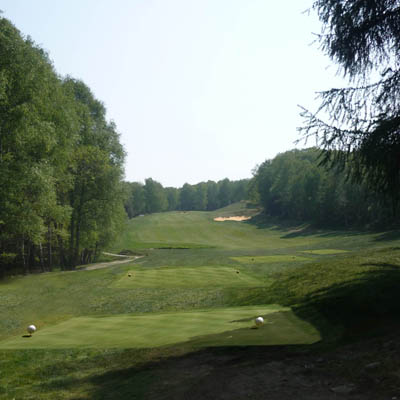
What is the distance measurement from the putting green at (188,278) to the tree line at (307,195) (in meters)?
29.0

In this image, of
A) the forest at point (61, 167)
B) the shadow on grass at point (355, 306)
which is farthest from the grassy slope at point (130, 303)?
the forest at point (61, 167)

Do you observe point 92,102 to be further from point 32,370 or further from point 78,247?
point 32,370

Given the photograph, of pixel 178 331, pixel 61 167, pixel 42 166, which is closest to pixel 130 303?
pixel 178 331

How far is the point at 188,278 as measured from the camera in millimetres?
26281

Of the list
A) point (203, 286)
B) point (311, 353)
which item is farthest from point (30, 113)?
point (311, 353)

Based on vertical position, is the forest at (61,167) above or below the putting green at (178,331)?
above

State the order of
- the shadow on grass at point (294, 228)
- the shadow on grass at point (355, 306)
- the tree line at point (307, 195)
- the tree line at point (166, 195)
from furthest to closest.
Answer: the tree line at point (166, 195) → the tree line at point (307, 195) → the shadow on grass at point (294, 228) → the shadow on grass at point (355, 306)

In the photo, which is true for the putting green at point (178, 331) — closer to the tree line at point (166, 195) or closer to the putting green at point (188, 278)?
the putting green at point (188, 278)

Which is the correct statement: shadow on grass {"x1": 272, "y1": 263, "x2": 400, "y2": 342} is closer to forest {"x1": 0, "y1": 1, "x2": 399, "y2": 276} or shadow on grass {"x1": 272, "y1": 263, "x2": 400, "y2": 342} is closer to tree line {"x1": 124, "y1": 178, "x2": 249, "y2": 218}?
forest {"x1": 0, "y1": 1, "x2": 399, "y2": 276}

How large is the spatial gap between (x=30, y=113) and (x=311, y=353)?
22.3 metres

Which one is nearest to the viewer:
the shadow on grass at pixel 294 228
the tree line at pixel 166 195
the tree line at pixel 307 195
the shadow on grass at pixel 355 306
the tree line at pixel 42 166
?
the shadow on grass at pixel 355 306

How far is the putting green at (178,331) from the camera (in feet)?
34.4

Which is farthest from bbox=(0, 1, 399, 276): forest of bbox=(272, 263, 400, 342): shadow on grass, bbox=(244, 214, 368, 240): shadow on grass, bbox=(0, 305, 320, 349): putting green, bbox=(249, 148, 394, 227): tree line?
bbox=(249, 148, 394, 227): tree line

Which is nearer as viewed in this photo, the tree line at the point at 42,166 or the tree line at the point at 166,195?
the tree line at the point at 42,166
